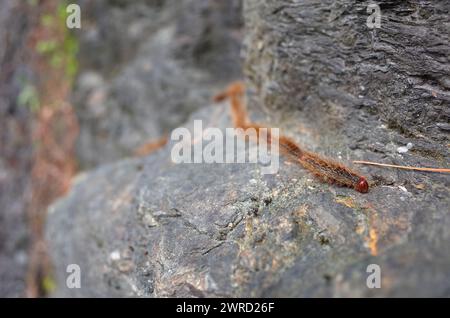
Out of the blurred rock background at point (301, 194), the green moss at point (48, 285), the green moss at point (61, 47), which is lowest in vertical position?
the green moss at point (48, 285)

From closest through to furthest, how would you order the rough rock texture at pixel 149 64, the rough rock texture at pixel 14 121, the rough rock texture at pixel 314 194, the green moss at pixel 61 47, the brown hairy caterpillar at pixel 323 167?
the rough rock texture at pixel 314 194, the brown hairy caterpillar at pixel 323 167, the rough rock texture at pixel 149 64, the green moss at pixel 61 47, the rough rock texture at pixel 14 121

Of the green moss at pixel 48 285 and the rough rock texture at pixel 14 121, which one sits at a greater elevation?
the rough rock texture at pixel 14 121

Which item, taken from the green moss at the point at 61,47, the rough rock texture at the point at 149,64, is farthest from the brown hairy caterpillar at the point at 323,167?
the green moss at the point at 61,47

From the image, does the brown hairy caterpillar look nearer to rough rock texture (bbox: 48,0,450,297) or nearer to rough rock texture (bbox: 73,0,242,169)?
rough rock texture (bbox: 48,0,450,297)

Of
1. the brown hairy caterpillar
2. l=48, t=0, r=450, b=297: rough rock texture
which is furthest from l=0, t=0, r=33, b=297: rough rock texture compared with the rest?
the brown hairy caterpillar

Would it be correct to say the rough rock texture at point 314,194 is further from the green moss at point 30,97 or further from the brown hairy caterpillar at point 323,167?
the green moss at point 30,97
